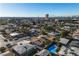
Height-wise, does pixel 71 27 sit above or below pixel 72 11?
below

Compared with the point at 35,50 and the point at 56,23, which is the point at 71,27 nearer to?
the point at 56,23

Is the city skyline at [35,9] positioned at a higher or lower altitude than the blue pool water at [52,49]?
higher

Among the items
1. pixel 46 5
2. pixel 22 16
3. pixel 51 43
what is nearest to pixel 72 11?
pixel 46 5

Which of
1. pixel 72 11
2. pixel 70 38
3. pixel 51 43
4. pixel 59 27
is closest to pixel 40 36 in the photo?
pixel 51 43

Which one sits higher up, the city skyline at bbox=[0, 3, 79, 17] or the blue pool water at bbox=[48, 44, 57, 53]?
the city skyline at bbox=[0, 3, 79, 17]

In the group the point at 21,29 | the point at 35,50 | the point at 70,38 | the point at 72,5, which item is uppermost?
the point at 72,5

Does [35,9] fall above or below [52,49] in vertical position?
above
